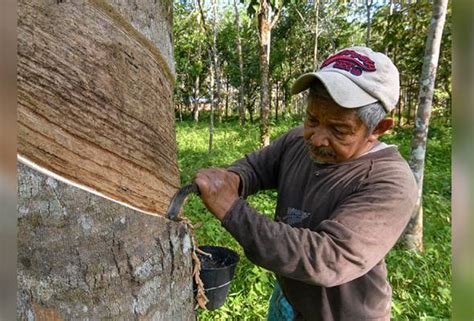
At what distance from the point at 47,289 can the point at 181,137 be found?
13.1 m

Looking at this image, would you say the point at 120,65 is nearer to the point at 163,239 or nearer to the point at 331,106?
the point at 163,239

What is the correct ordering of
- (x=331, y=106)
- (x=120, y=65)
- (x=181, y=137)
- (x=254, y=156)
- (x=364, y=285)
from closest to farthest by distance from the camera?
(x=120, y=65), (x=331, y=106), (x=364, y=285), (x=254, y=156), (x=181, y=137)

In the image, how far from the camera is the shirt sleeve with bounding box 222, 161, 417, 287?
1.08 m

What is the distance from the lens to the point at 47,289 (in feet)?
2.28

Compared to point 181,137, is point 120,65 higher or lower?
higher

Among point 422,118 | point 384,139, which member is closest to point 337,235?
point 422,118

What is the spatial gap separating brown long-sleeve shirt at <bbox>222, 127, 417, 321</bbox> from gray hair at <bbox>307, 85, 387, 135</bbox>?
0.35ft

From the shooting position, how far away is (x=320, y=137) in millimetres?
1330

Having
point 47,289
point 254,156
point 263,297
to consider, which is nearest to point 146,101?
point 47,289

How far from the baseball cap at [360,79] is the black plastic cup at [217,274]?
73 cm

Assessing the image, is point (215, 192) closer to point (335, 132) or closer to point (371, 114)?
point (335, 132)

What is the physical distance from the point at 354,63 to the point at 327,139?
244mm

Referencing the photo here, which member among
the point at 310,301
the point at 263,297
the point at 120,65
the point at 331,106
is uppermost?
the point at 120,65

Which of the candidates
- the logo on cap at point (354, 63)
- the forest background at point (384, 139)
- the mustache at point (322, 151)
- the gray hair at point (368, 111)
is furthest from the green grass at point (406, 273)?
the logo on cap at point (354, 63)
